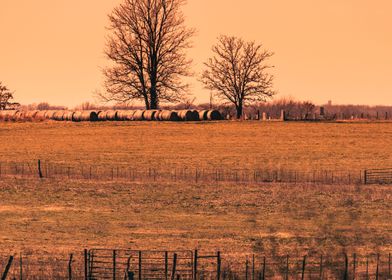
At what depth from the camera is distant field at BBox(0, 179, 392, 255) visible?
32719 mm

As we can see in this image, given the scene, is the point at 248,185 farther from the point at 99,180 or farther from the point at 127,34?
the point at 127,34

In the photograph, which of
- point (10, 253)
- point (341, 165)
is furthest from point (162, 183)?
point (10, 253)

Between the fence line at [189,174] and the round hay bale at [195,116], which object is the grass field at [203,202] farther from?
the round hay bale at [195,116]

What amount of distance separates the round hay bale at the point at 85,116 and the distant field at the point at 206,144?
2646 millimetres

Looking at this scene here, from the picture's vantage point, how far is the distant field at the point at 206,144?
64.2 m

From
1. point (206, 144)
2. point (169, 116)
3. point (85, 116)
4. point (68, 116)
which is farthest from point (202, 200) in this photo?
point (68, 116)

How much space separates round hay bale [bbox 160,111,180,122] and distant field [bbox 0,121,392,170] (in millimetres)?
2719

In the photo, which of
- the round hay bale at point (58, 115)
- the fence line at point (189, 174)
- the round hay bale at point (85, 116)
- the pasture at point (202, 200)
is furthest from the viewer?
the round hay bale at point (58, 115)

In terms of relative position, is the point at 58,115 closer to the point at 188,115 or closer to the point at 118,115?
the point at 118,115

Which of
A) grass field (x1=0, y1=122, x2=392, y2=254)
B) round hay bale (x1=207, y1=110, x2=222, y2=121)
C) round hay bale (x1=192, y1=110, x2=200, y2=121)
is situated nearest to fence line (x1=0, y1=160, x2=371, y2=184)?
grass field (x1=0, y1=122, x2=392, y2=254)

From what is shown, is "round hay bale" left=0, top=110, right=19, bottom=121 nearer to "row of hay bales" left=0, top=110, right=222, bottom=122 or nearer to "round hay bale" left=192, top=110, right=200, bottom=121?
"row of hay bales" left=0, top=110, right=222, bottom=122

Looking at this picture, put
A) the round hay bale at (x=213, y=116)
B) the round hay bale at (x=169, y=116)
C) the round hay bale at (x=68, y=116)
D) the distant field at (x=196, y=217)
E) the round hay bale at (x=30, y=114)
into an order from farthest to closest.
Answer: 1. the round hay bale at (x=30, y=114)
2. the round hay bale at (x=68, y=116)
3. the round hay bale at (x=213, y=116)
4. the round hay bale at (x=169, y=116)
5. the distant field at (x=196, y=217)

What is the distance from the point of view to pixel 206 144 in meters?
76.1

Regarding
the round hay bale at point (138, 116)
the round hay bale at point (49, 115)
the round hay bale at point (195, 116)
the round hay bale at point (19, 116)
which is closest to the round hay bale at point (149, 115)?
the round hay bale at point (138, 116)
